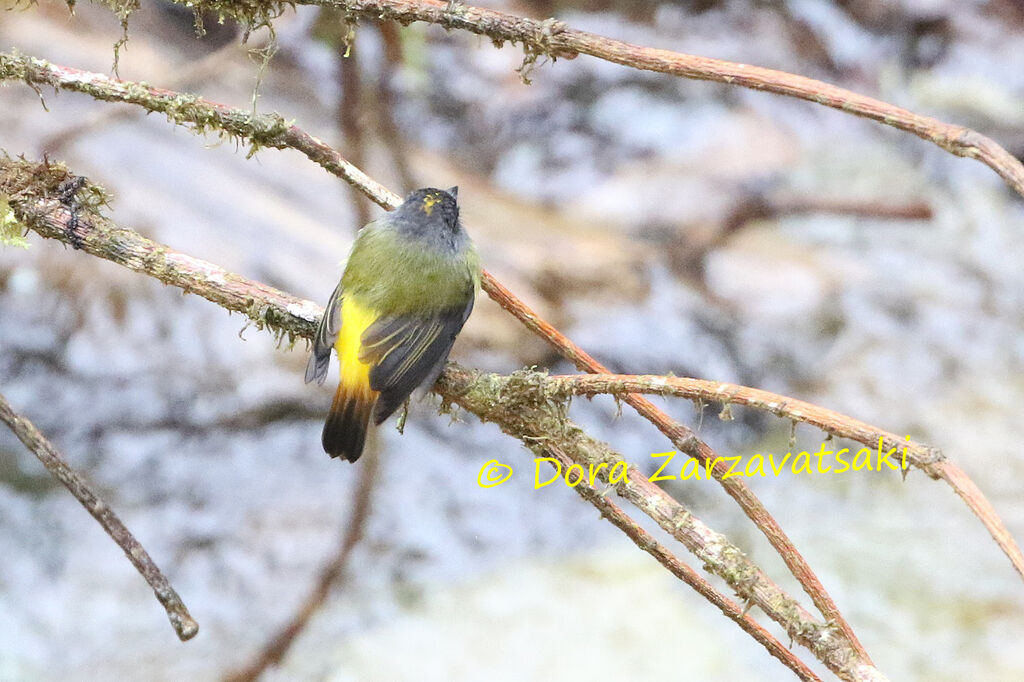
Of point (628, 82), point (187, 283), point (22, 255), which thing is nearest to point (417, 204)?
point (187, 283)

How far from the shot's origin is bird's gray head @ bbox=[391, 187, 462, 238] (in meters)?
2.35

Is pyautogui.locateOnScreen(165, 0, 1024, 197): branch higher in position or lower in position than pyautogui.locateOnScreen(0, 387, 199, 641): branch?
higher

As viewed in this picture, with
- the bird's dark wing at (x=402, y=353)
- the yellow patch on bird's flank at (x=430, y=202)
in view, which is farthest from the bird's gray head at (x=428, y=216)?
the bird's dark wing at (x=402, y=353)

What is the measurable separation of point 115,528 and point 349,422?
543 millimetres

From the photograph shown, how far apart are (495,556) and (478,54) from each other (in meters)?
2.75

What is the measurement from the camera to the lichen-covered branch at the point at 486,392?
4.57 feet

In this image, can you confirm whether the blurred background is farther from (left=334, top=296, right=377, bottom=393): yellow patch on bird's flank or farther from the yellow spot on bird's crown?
(left=334, top=296, right=377, bottom=393): yellow patch on bird's flank

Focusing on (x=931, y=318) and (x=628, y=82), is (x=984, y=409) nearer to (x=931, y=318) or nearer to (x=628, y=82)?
(x=931, y=318)

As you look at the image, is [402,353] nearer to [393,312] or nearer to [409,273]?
[393,312]

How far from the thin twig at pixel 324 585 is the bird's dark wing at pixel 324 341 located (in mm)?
1202

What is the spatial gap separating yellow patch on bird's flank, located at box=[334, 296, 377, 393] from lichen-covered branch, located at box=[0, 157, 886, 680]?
176 millimetres

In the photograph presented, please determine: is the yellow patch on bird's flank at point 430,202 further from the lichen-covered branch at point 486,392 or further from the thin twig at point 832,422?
the thin twig at point 832,422

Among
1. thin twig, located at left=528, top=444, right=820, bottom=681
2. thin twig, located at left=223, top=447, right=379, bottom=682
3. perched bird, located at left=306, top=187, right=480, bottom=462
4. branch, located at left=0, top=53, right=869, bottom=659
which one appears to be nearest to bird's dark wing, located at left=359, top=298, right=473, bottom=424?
perched bird, located at left=306, top=187, right=480, bottom=462

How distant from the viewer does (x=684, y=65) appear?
1.43m
